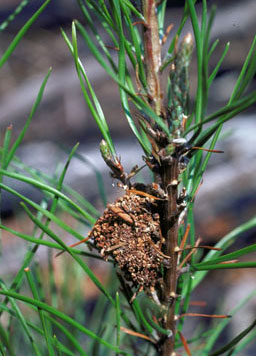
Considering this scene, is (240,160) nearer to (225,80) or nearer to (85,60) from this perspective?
(225,80)

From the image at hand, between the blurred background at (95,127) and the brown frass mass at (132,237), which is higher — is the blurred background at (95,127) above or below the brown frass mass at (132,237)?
above

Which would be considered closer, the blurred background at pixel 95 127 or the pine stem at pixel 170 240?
the pine stem at pixel 170 240

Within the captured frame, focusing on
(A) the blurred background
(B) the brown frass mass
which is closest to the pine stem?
(B) the brown frass mass

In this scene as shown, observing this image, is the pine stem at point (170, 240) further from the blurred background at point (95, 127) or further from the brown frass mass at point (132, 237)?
the blurred background at point (95, 127)

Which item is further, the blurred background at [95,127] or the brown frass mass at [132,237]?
the blurred background at [95,127]

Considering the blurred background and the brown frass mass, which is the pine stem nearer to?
the brown frass mass

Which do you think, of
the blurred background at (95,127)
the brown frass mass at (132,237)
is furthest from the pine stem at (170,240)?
the blurred background at (95,127)

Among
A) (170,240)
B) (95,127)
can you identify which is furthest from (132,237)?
(95,127)

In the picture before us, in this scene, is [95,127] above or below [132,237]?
above

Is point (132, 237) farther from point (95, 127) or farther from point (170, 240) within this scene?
point (95, 127)
